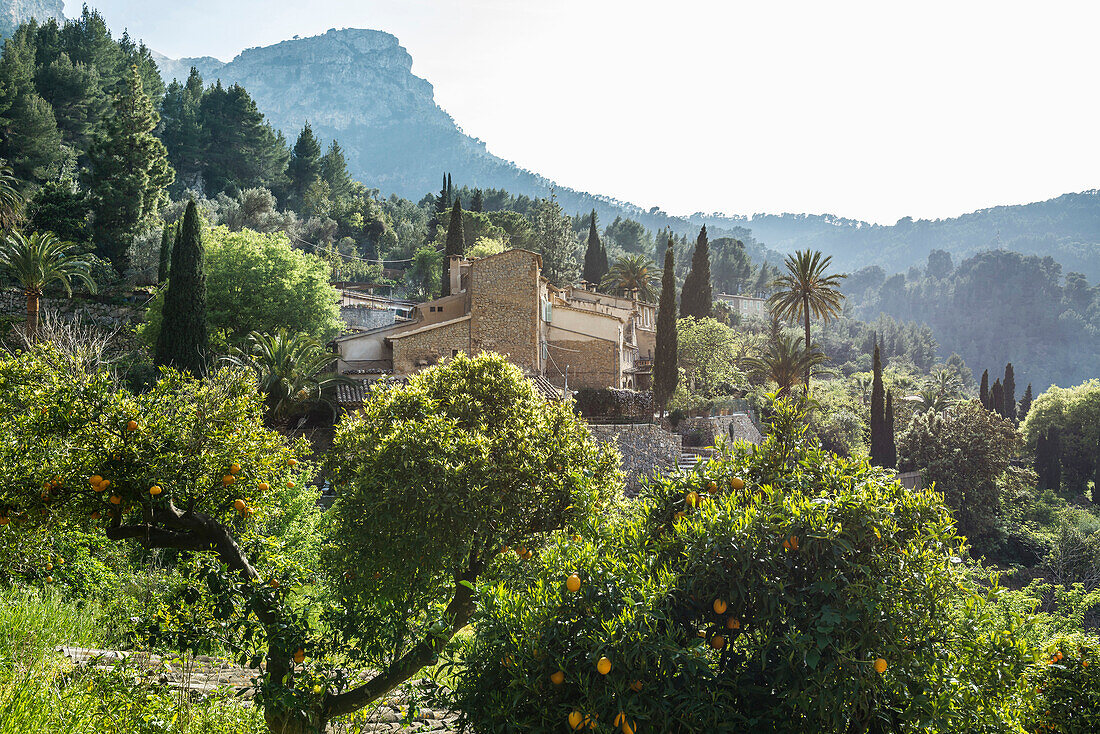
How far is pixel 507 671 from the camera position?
201 inches

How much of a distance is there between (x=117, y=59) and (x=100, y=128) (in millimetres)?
12822

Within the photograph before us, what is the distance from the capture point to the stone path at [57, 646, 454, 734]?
669 centimetres

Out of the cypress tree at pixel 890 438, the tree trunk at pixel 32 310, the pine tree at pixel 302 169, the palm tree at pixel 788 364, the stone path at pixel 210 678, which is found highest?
the pine tree at pixel 302 169

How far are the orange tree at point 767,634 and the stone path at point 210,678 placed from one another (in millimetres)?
1966

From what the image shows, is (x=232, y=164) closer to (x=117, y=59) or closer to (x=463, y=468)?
Result: (x=117, y=59)

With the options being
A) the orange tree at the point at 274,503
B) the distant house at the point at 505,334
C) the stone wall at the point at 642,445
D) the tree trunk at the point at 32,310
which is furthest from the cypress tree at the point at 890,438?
the tree trunk at the point at 32,310

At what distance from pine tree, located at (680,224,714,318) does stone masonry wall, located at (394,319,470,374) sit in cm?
2896

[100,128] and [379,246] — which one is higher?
[100,128]

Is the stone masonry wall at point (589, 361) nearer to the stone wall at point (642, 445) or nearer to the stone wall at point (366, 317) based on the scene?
the stone wall at point (642, 445)

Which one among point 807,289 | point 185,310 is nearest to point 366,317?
point 185,310

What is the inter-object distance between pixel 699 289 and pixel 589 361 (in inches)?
979

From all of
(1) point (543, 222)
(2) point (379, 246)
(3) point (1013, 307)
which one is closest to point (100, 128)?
(2) point (379, 246)

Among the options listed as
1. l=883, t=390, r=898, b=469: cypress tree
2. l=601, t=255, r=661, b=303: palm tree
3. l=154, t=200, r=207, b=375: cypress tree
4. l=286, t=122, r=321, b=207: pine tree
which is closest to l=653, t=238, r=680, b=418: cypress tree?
l=883, t=390, r=898, b=469: cypress tree

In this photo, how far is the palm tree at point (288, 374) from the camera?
A: 2606 centimetres
